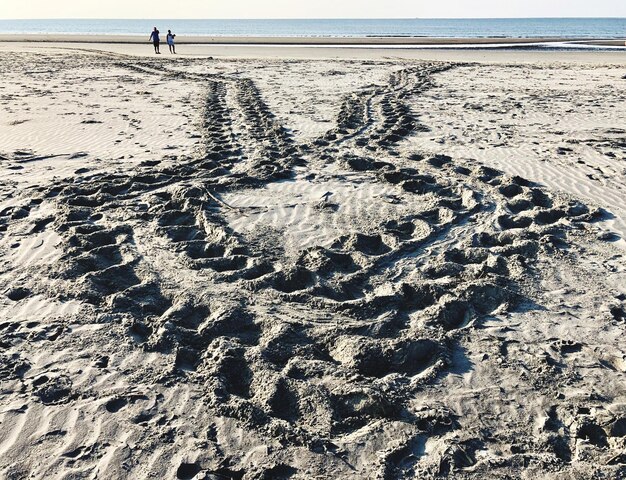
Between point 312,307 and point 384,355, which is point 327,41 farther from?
point 384,355

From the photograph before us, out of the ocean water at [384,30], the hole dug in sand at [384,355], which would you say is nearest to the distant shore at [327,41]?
the ocean water at [384,30]

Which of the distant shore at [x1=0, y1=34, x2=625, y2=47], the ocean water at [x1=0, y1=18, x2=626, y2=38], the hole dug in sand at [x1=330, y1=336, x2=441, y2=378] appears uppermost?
the ocean water at [x1=0, y1=18, x2=626, y2=38]

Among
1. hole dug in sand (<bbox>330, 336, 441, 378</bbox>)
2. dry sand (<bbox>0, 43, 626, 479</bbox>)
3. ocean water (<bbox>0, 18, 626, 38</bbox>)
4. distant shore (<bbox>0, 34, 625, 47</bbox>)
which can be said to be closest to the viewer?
dry sand (<bbox>0, 43, 626, 479</bbox>)

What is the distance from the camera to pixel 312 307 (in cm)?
429

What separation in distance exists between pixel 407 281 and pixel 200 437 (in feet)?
7.42

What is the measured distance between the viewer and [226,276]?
185 inches

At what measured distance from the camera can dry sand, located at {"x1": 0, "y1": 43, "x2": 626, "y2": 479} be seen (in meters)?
3.00

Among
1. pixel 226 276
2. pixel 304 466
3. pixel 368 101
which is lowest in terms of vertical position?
pixel 304 466

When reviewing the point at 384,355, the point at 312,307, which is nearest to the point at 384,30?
the point at 312,307

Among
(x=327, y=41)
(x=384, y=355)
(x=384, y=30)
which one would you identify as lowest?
(x=384, y=355)

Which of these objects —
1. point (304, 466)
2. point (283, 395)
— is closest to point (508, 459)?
point (304, 466)

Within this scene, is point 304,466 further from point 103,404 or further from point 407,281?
point 407,281

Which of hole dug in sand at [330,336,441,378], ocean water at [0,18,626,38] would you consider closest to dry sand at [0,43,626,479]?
hole dug in sand at [330,336,441,378]

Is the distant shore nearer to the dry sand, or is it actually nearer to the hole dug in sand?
the dry sand
